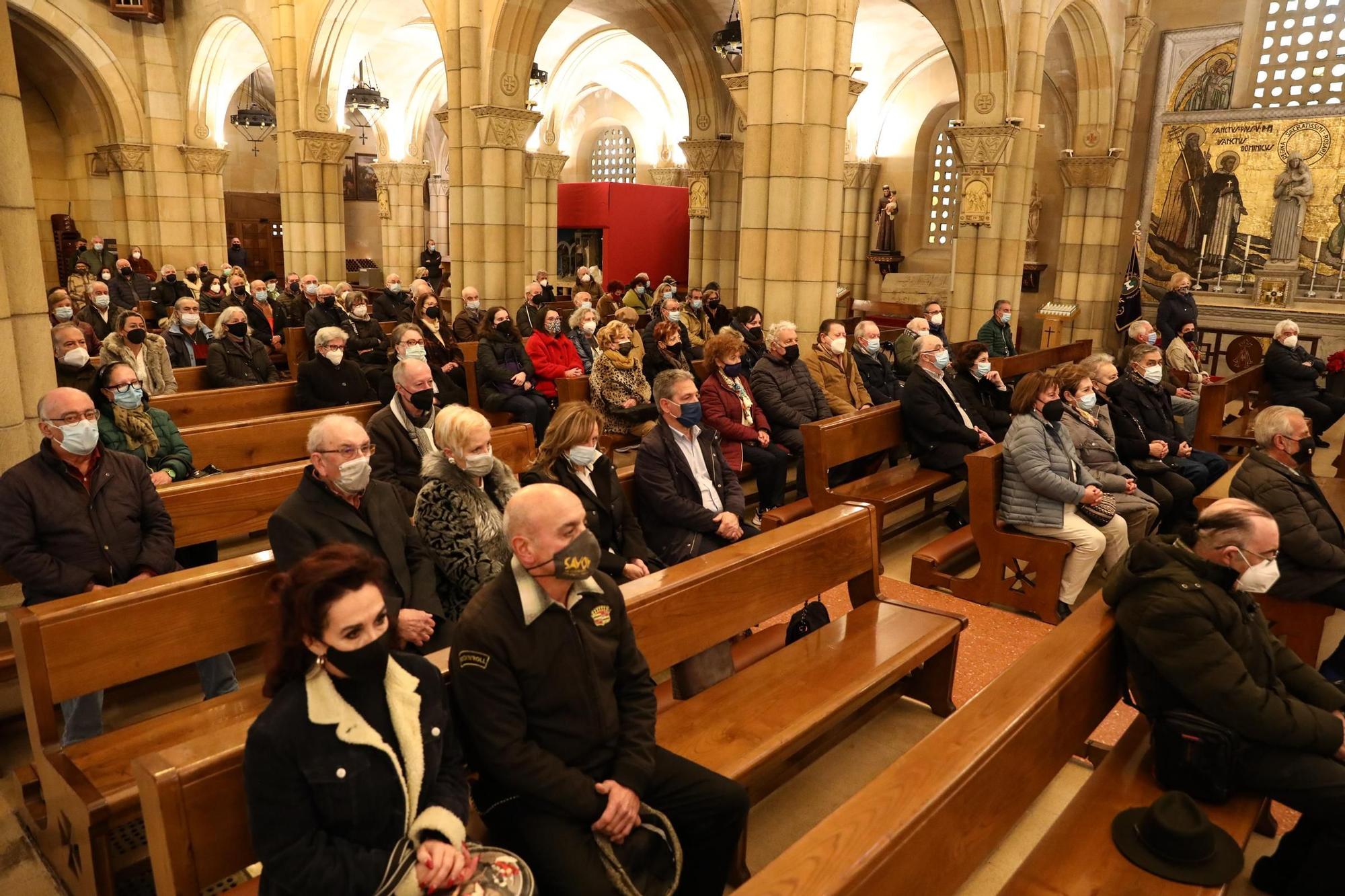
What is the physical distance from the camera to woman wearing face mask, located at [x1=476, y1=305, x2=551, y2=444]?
714cm

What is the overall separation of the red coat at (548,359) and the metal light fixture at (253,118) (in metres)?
15.0

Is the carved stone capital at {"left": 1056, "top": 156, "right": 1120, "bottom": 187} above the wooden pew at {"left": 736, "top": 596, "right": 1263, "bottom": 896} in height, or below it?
above

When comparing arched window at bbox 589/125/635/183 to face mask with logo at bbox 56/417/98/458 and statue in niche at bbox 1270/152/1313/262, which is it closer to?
statue in niche at bbox 1270/152/1313/262

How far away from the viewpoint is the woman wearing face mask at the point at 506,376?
23.4 feet

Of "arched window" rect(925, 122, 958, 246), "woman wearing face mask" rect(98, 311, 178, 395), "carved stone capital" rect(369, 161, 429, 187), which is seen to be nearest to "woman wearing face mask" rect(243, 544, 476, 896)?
"woman wearing face mask" rect(98, 311, 178, 395)

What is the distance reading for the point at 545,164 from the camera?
19547 millimetres

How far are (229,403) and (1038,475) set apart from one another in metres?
5.19

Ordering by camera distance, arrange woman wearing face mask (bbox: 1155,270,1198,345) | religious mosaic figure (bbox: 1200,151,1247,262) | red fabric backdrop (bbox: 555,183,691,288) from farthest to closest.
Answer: red fabric backdrop (bbox: 555,183,691,288), religious mosaic figure (bbox: 1200,151,1247,262), woman wearing face mask (bbox: 1155,270,1198,345)

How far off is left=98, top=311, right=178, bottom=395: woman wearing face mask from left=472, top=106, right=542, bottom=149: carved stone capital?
5597 mm

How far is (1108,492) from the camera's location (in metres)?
5.21

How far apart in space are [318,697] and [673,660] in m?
1.32

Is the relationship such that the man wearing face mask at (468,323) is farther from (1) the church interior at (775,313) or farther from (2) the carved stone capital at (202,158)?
(2) the carved stone capital at (202,158)

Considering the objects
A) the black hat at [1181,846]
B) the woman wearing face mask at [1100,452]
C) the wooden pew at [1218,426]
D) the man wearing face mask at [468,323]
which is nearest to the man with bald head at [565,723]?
the black hat at [1181,846]

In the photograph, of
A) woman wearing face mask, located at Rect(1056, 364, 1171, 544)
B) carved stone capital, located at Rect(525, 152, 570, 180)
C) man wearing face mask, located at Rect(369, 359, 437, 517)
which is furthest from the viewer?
carved stone capital, located at Rect(525, 152, 570, 180)
